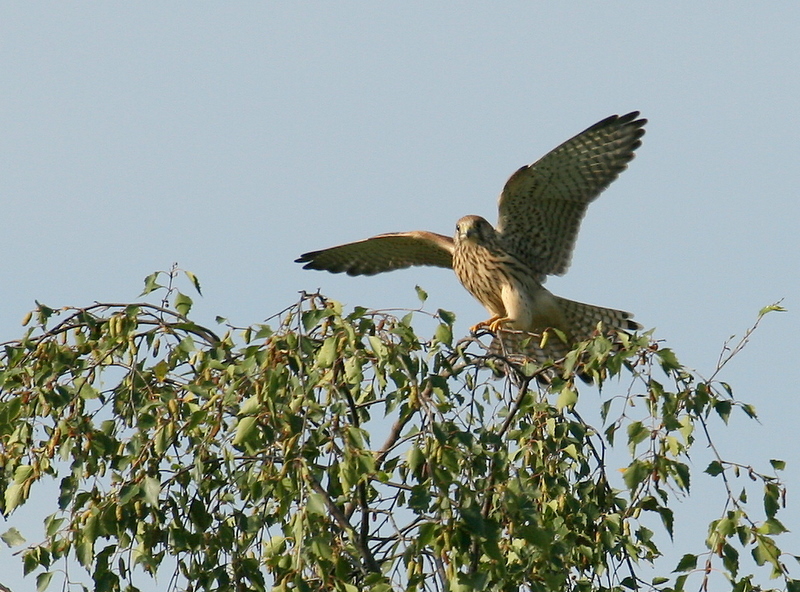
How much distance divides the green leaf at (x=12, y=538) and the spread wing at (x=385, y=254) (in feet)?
14.6

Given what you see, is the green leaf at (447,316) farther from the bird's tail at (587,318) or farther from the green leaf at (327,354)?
the bird's tail at (587,318)

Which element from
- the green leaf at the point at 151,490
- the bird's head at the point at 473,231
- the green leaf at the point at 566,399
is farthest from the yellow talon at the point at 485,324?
the green leaf at the point at 151,490

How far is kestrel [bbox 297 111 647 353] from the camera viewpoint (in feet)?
23.2

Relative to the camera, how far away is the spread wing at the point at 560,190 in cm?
704

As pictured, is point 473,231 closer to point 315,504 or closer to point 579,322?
point 579,322

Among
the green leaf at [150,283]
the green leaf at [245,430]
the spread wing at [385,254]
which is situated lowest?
the green leaf at [245,430]

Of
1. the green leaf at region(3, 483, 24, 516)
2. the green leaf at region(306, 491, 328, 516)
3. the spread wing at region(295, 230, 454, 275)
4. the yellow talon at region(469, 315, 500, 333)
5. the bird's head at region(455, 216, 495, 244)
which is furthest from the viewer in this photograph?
the spread wing at region(295, 230, 454, 275)

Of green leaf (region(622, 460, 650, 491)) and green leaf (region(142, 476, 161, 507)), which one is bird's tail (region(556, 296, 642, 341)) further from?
green leaf (region(142, 476, 161, 507))

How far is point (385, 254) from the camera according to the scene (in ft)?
26.3

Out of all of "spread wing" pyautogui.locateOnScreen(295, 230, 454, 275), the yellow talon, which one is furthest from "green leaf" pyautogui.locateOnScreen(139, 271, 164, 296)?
"spread wing" pyautogui.locateOnScreen(295, 230, 454, 275)

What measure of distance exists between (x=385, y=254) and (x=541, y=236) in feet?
3.71

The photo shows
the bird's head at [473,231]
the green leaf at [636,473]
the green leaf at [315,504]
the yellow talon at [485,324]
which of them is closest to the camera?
the green leaf at [315,504]

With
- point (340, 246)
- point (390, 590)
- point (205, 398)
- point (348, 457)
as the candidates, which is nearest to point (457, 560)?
point (390, 590)

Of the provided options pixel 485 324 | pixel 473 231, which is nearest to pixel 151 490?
pixel 485 324
